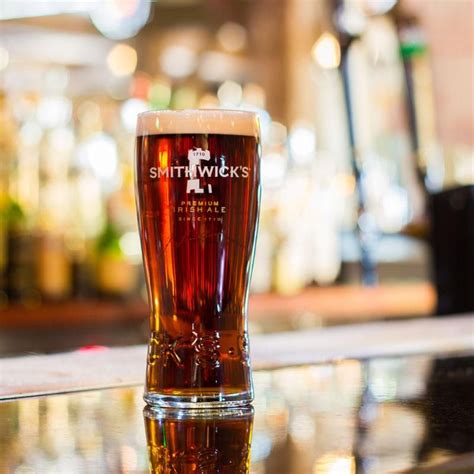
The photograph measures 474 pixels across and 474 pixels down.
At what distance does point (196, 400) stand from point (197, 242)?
10 cm

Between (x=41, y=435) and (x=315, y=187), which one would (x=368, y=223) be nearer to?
(x=315, y=187)

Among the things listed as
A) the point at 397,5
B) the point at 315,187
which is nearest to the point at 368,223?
the point at 315,187

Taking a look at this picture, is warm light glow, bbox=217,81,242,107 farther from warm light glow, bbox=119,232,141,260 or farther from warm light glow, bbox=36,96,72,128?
warm light glow, bbox=119,232,141,260

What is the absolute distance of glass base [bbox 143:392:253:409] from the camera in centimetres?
71

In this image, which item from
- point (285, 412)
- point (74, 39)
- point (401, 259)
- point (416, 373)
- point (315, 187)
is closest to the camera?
point (285, 412)

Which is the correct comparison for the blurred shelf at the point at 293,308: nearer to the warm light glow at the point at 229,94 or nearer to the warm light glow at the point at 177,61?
the warm light glow at the point at 229,94

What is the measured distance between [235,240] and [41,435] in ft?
0.70

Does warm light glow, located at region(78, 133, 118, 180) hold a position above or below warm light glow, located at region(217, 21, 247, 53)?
below

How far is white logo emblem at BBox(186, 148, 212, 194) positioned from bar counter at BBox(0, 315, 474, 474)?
0.48 feet

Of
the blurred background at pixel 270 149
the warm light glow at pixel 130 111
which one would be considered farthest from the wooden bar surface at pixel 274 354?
the warm light glow at pixel 130 111

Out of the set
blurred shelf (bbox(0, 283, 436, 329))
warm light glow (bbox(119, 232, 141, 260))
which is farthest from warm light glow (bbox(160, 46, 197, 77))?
warm light glow (bbox(119, 232, 141, 260))

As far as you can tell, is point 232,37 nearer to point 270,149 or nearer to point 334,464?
point 270,149

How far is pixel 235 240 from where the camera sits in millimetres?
747

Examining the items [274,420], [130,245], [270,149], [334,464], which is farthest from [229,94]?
[334,464]
